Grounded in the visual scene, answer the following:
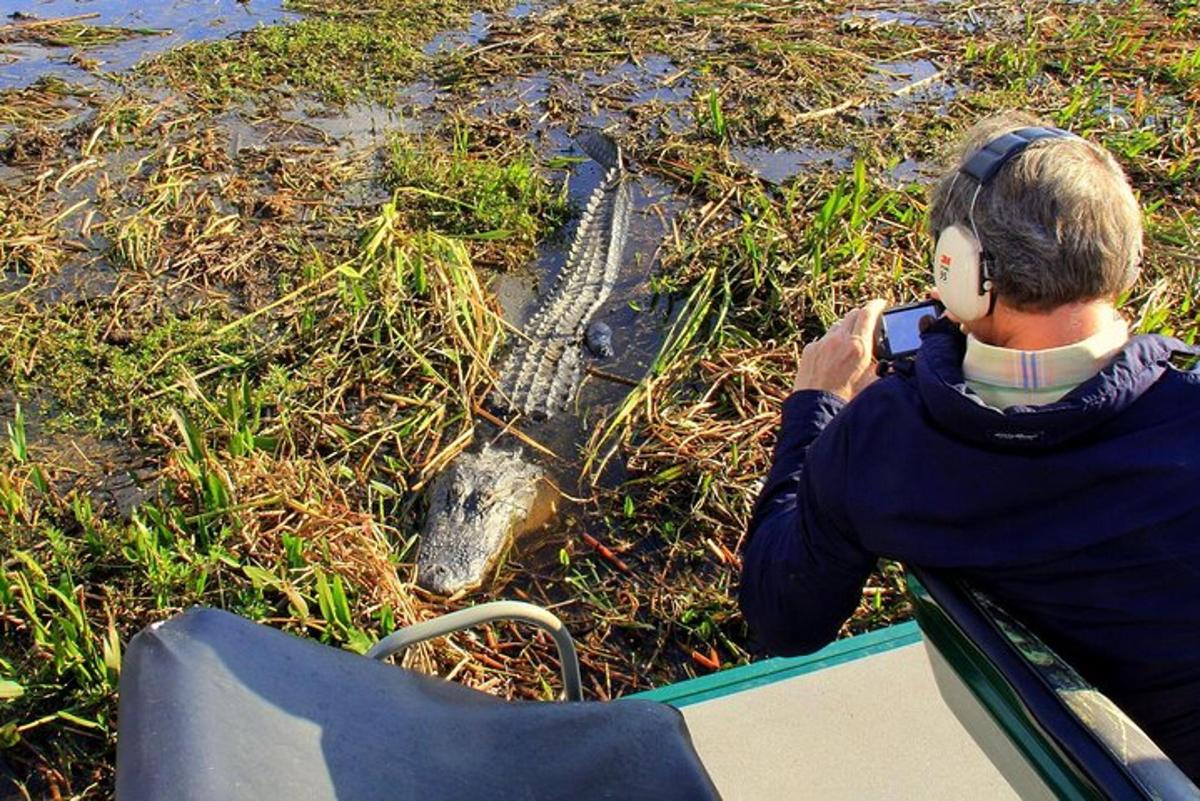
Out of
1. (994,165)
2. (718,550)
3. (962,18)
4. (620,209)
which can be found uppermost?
(994,165)

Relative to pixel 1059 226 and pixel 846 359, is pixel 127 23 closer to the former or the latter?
pixel 846 359

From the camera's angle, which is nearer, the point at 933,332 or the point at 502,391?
the point at 933,332

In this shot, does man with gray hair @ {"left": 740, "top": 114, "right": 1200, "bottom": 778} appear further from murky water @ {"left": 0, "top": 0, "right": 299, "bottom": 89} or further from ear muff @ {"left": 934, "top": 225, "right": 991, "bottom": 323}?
murky water @ {"left": 0, "top": 0, "right": 299, "bottom": 89}

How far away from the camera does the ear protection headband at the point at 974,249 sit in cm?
156

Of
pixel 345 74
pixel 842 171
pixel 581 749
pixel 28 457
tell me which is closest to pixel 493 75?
pixel 345 74

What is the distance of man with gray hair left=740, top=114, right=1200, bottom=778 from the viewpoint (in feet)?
4.68

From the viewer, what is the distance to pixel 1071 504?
4.75 ft

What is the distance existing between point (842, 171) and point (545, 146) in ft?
5.30

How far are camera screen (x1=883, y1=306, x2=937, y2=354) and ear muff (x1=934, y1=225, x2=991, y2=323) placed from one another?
0.34 meters

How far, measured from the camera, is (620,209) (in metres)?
4.95

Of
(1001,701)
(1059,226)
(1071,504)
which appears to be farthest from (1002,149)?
(1001,701)

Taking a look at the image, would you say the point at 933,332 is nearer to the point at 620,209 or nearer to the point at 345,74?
the point at 620,209

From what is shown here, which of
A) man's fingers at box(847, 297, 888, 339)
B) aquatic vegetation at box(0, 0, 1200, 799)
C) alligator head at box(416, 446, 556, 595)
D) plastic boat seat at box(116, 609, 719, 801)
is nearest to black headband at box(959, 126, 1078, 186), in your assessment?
man's fingers at box(847, 297, 888, 339)

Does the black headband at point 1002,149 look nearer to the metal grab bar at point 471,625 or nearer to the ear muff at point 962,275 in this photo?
the ear muff at point 962,275
